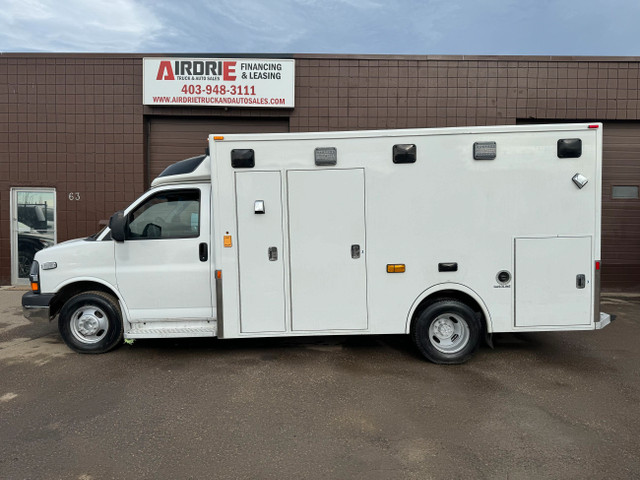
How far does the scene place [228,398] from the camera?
13.1ft

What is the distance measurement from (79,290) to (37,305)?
473mm

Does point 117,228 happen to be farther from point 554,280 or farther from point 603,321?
point 603,321

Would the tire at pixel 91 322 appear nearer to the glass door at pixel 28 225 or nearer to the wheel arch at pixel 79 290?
the wheel arch at pixel 79 290

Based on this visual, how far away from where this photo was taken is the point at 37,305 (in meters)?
5.03

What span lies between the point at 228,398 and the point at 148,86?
310 inches

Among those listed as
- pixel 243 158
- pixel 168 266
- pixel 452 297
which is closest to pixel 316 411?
pixel 452 297

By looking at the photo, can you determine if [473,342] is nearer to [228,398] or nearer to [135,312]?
[228,398]

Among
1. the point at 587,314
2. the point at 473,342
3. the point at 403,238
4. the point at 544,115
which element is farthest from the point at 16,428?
the point at 544,115

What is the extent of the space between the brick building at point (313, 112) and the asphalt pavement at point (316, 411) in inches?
197

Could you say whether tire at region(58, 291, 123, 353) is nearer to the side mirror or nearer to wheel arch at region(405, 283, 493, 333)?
the side mirror

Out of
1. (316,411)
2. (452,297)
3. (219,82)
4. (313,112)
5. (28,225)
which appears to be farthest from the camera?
(28,225)

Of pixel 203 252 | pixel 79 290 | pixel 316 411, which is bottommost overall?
pixel 316 411

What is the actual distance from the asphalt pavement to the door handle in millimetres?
1250

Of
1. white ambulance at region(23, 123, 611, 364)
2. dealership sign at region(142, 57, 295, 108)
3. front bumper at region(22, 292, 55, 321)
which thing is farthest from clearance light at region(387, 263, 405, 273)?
dealership sign at region(142, 57, 295, 108)
